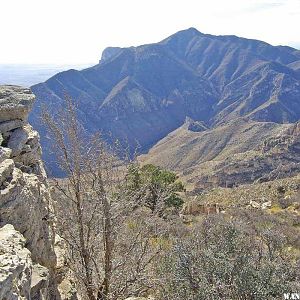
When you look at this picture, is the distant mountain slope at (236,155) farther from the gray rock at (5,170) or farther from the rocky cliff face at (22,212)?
the gray rock at (5,170)

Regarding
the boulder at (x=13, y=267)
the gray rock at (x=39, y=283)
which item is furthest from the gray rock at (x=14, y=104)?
the gray rock at (x=39, y=283)

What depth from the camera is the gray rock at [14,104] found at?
1008 centimetres

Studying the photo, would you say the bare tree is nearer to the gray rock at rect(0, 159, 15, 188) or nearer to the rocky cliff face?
the rocky cliff face

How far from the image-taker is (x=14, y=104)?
10.2 meters

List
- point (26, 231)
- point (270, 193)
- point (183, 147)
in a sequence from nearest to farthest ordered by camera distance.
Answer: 1. point (26, 231)
2. point (270, 193)
3. point (183, 147)

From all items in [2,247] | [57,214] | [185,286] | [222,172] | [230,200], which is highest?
[2,247]

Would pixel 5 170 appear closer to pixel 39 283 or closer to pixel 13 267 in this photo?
pixel 39 283

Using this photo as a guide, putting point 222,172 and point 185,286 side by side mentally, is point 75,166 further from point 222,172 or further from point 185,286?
point 222,172

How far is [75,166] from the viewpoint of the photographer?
1025 centimetres

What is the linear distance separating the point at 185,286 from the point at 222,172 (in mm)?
80588

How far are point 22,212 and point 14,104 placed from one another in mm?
3174

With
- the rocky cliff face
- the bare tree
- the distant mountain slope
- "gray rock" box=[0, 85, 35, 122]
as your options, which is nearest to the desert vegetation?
the bare tree

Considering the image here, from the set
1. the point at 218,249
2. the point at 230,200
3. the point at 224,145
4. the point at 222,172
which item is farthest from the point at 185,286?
the point at 224,145

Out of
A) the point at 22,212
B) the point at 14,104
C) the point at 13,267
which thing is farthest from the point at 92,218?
the point at 13,267
